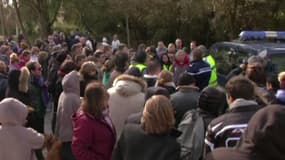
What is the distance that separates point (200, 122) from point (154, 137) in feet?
2.10

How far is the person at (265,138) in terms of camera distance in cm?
250

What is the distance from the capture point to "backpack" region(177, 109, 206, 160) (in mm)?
4505

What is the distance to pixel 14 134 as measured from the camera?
4879mm

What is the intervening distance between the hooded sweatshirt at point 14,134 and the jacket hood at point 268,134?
2842 millimetres

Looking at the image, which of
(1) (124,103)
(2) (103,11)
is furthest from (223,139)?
(2) (103,11)

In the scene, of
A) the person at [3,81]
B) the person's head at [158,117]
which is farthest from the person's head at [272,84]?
the person at [3,81]

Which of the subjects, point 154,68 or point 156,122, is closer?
point 156,122

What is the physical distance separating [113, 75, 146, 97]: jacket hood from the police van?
4.66 meters

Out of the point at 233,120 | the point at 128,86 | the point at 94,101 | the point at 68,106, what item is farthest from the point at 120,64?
the point at 233,120

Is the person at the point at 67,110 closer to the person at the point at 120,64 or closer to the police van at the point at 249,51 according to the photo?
the person at the point at 120,64

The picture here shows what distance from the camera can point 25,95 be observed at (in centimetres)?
726

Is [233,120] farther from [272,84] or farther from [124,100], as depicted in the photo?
[272,84]

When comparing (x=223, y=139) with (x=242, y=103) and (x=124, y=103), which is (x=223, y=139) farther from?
(x=124, y=103)

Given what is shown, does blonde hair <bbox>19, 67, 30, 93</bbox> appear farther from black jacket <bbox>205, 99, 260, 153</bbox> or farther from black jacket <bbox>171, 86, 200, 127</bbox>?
black jacket <bbox>205, 99, 260, 153</bbox>
